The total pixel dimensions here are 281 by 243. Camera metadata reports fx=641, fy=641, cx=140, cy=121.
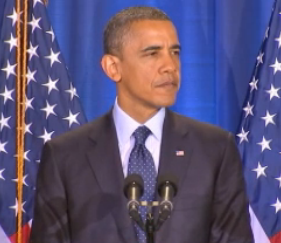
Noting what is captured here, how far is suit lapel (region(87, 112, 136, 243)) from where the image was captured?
93.0 inches

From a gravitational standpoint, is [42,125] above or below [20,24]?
below

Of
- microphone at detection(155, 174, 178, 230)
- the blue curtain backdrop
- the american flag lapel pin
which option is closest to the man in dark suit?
the american flag lapel pin

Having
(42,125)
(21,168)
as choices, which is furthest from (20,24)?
(21,168)

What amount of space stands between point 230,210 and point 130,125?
51 cm

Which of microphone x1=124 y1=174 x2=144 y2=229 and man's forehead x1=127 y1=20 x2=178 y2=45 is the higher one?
man's forehead x1=127 y1=20 x2=178 y2=45

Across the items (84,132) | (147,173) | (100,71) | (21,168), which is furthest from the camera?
(100,71)

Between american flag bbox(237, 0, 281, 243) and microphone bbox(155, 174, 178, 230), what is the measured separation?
69.6 inches

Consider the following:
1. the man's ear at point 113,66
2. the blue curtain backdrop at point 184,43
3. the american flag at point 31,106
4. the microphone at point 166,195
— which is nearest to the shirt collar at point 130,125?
the man's ear at point 113,66

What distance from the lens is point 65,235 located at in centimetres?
243

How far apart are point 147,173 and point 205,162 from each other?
0.24m

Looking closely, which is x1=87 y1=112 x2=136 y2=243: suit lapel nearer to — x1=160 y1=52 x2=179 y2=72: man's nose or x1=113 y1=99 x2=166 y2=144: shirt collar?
x1=113 y1=99 x2=166 y2=144: shirt collar

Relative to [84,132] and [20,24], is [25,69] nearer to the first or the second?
[20,24]

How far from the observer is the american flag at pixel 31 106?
3551 mm

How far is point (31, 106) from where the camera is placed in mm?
3590
